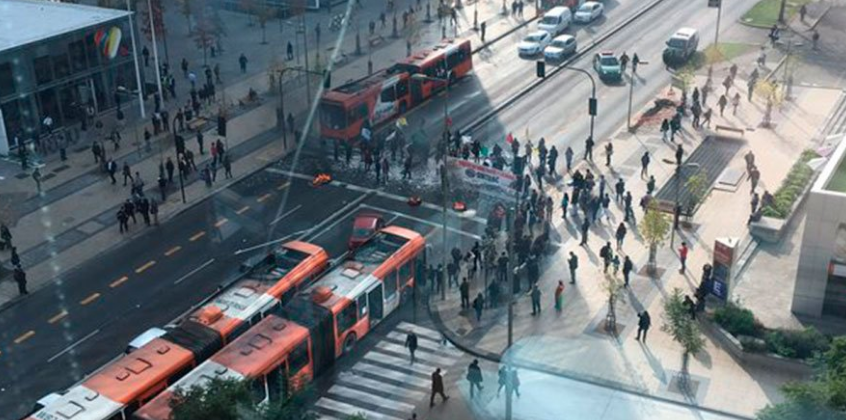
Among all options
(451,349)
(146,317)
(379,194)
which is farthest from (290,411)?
(379,194)

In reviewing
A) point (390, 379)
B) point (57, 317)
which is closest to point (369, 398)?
point (390, 379)

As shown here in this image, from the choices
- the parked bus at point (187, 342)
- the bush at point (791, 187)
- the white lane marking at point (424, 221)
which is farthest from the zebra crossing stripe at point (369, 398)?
the bush at point (791, 187)

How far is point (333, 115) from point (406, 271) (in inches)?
728

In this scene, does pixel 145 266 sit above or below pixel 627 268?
below

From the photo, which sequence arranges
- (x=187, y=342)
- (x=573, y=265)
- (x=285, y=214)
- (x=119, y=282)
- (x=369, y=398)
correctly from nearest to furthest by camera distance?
1. (x=187, y=342)
2. (x=369, y=398)
3. (x=573, y=265)
4. (x=119, y=282)
5. (x=285, y=214)

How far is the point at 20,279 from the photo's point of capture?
41125 mm

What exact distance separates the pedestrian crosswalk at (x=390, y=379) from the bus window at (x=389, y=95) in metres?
22.3

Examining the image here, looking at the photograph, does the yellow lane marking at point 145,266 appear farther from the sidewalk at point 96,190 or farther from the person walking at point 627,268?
the person walking at point 627,268

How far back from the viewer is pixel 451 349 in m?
37.3

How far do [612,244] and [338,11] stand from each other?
150 feet

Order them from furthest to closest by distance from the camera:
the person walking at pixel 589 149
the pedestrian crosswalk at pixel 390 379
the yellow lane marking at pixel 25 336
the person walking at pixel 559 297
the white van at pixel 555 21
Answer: the white van at pixel 555 21 < the person walking at pixel 589 149 < the yellow lane marking at pixel 25 336 < the person walking at pixel 559 297 < the pedestrian crosswalk at pixel 390 379

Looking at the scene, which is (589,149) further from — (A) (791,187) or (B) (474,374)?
(B) (474,374)

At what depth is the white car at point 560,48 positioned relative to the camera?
69.9 meters

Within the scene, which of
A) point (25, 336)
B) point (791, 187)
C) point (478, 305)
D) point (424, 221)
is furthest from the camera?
point (424, 221)
